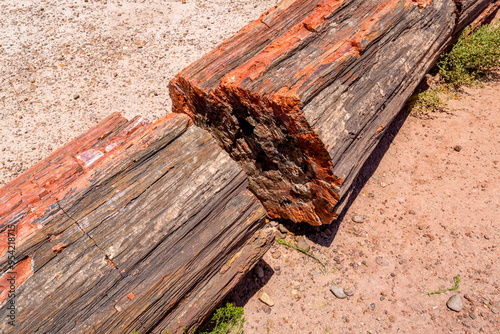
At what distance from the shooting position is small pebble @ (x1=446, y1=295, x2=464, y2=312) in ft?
8.77

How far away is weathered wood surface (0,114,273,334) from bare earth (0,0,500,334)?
0.69 m

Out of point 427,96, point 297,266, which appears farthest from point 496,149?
point 297,266

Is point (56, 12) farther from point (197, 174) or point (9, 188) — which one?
point (197, 174)

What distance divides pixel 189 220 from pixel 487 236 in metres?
2.51

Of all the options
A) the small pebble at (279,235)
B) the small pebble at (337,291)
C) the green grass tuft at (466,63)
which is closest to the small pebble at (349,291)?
the small pebble at (337,291)

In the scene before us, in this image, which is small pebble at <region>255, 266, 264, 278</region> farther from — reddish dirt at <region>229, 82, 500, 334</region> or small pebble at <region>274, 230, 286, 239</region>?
small pebble at <region>274, 230, 286, 239</region>

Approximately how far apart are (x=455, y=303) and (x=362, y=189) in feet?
3.97

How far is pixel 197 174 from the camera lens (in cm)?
237

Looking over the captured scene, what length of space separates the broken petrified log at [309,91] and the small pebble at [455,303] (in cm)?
107

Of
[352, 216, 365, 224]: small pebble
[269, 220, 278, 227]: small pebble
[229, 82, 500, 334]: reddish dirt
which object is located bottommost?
[229, 82, 500, 334]: reddish dirt

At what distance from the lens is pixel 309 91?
7.80 feet

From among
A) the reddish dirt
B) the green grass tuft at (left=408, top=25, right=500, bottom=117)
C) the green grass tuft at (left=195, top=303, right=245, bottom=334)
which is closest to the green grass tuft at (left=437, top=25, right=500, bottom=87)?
the green grass tuft at (left=408, top=25, right=500, bottom=117)

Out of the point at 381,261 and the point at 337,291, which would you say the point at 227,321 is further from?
the point at 381,261

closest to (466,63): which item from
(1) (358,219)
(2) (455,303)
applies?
(1) (358,219)
